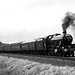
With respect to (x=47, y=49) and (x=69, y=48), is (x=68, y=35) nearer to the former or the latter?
(x=69, y=48)

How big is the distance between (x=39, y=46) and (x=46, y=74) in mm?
15700

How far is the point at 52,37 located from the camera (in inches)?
950

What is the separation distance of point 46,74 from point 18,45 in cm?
2770

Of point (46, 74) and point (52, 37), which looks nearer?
point (46, 74)

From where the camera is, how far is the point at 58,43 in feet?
71.3

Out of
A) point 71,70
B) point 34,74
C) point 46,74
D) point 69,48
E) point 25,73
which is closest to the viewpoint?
point 71,70

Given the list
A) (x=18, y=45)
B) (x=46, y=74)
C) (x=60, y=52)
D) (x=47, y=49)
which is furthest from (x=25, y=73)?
(x=18, y=45)

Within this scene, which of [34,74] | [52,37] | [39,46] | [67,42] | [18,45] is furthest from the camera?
[18,45]

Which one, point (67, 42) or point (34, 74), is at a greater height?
point (67, 42)

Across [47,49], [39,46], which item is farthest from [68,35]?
[39,46]

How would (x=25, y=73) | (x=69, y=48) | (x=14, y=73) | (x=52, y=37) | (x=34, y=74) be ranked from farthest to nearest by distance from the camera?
(x=52, y=37) < (x=69, y=48) < (x=14, y=73) < (x=25, y=73) < (x=34, y=74)

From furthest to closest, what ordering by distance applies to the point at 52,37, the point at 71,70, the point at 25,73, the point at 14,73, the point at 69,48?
the point at 52,37 < the point at 69,48 < the point at 14,73 < the point at 25,73 < the point at 71,70

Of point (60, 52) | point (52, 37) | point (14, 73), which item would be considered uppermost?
point (52, 37)

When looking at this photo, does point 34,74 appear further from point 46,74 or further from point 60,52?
point 60,52
